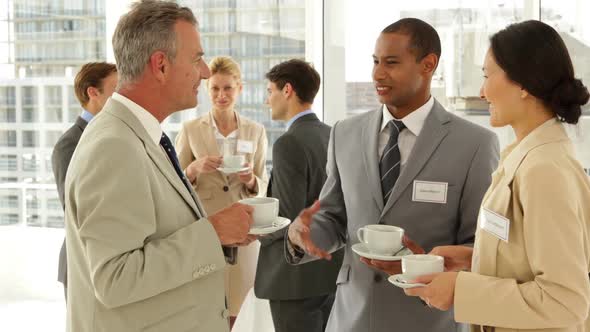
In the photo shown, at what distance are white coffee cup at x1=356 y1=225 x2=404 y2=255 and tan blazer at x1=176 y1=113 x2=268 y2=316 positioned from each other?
2.15 meters

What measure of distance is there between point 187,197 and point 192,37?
45 cm

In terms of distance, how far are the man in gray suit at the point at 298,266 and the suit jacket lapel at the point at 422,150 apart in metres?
1.11

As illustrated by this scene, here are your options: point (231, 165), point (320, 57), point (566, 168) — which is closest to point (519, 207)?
point (566, 168)

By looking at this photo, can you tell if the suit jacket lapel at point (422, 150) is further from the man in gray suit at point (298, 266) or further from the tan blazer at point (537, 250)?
the man in gray suit at point (298, 266)

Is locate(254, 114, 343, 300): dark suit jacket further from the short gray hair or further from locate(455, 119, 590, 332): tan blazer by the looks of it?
locate(455, 119, 590, 332): tan blazer

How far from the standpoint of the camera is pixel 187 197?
167 centimetres

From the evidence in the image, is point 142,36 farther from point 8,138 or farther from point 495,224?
point 8,138

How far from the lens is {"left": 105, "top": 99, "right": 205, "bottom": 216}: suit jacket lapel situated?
163 centimetres

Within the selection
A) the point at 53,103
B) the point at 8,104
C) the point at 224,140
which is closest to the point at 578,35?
the point at 224,140

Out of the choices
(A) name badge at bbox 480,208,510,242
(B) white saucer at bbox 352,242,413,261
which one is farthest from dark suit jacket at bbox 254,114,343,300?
(A) name badge at bbox 480,208,510,242

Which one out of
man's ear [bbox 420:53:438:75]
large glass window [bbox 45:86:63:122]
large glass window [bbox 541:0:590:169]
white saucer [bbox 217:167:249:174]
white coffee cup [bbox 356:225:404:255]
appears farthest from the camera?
large glass window [bbox 45:86:63:122]

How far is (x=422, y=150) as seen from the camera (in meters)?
2.10

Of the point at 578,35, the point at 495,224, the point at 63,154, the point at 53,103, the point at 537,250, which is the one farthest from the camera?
the point at 53,103

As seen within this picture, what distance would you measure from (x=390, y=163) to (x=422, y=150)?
0.12 meters
